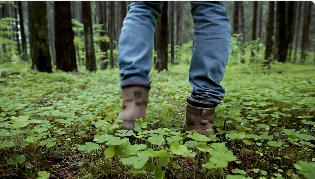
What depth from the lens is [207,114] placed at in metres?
1.46

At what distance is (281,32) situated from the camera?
8523 millimetres

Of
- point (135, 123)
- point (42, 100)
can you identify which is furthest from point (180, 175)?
point (42, 100)

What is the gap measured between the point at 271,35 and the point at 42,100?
26.1ft

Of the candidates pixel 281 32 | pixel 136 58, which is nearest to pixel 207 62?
pixel 136 58

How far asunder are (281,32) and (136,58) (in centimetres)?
852

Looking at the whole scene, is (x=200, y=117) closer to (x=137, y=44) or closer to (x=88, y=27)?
(x=137, y=44)

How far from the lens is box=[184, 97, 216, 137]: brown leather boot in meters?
1.45

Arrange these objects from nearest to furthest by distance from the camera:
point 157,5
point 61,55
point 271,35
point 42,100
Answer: point 157,5 < point 42,100 < point 61,55 < point 271,35

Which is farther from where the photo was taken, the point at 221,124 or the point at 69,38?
the point at 69,38

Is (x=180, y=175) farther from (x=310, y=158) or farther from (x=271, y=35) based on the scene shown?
(x=271, y=35)

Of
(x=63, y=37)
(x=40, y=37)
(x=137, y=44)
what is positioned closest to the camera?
(x=137, y=44)

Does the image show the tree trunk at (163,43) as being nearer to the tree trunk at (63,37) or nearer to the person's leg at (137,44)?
the tree trunk at (63,37)

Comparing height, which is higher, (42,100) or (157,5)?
(157,5)

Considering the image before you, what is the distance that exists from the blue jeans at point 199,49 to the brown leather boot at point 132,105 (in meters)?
0.05
